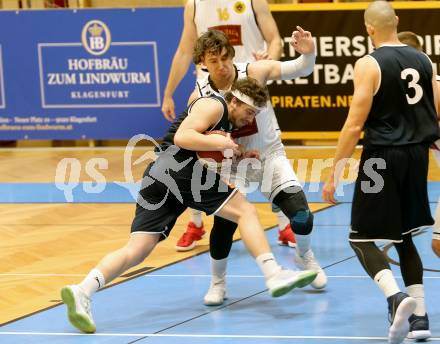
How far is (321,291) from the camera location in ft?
24.9

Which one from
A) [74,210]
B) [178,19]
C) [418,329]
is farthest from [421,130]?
[178,19]

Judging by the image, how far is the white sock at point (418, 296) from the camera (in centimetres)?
632

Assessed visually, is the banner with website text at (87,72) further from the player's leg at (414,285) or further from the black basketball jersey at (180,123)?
the player's leg at (414,285)

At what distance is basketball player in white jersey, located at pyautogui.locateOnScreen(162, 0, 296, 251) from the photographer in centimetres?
912

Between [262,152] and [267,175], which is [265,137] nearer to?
[262,152]

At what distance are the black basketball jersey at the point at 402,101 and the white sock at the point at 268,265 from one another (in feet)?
3.07

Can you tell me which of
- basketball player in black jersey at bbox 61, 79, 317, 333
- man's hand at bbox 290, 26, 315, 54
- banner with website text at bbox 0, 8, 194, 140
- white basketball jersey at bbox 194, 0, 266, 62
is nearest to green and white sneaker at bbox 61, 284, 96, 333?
basketball player in black jersey at bbox 61, 79, 317, 333

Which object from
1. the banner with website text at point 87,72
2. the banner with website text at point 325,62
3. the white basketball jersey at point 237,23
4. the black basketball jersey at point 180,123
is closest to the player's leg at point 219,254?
the black basketball jersey at point 180,123

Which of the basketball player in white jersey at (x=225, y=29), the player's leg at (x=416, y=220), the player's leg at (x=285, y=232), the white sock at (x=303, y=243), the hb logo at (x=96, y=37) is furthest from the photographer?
the hb logo at (x=96, y=37)

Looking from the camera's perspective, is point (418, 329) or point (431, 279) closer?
point (418, 329)

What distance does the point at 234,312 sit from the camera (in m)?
7.17

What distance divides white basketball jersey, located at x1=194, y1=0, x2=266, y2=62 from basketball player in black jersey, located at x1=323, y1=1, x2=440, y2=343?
298 cm

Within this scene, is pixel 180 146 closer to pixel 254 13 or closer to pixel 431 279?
pixel 431 279

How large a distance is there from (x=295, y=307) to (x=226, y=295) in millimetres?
558
